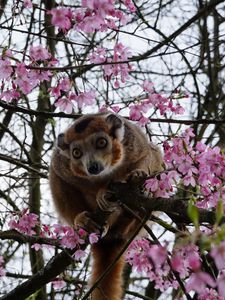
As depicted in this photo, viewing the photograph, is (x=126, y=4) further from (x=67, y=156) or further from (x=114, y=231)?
(x=114, y=231)

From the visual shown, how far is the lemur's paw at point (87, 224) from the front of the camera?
4480 mm

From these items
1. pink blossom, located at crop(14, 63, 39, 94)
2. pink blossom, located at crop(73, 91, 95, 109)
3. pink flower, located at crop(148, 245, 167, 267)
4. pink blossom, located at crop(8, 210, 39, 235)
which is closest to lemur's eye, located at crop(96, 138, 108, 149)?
pink blossom, located at crop(73, 91, 95, 109)

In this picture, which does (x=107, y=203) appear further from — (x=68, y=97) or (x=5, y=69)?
(x=5, y=69)

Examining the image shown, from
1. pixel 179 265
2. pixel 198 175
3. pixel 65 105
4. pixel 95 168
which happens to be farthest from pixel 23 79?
pixel 179 265

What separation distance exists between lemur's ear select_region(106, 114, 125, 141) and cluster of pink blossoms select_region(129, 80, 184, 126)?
39 cm

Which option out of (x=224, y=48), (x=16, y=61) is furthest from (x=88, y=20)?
(x=224, y=48)

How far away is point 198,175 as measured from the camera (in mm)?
3857

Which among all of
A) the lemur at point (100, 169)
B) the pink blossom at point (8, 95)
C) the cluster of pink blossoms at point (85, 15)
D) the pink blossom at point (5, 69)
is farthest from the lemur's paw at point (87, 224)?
the cluster of pink blossoms at point (85, 15)

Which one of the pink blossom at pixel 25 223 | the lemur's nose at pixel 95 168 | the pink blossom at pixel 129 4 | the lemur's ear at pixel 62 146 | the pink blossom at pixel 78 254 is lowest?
the pink blossom at pixel 78 254

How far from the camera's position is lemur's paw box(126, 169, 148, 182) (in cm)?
414

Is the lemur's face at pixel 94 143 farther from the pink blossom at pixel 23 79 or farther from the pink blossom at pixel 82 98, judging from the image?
the pink blossom at pixel 23 79

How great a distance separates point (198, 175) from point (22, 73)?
1.51 m

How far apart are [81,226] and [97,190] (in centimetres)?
51

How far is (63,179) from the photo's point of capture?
5.19 metres
